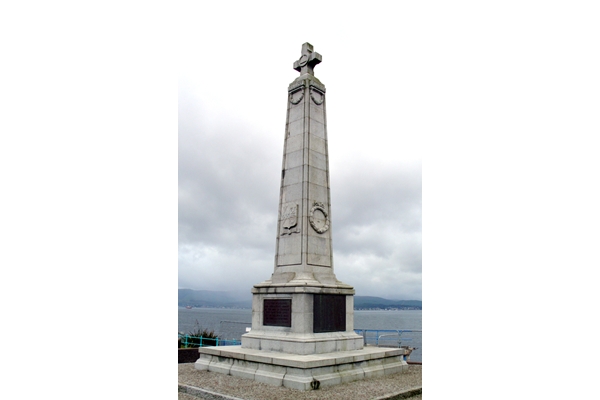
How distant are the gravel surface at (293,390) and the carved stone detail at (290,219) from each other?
14.3 feet

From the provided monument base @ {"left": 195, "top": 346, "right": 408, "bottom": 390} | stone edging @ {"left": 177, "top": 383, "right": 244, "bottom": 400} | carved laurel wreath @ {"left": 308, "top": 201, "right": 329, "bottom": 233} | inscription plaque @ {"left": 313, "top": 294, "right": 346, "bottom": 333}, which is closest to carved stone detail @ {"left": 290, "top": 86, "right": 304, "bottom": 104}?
carved laurel wreath @ {"left": 308, "top": 201, "right": 329, "bottom": 233}

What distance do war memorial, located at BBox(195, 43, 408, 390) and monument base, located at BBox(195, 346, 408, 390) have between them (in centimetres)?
2

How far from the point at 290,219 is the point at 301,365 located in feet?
15.0

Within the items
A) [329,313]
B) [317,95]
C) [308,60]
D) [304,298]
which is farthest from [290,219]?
[308,60]

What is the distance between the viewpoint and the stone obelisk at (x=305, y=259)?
39.5 feet

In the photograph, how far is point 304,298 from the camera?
1193 centimetres

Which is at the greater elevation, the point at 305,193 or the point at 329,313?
the point at 305,193

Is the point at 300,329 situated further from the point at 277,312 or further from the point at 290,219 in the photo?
the point at 290,219

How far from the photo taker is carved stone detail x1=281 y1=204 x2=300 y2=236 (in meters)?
13.3

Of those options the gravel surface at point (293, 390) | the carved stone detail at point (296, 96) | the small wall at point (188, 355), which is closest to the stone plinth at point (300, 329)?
the gravel surface at point (293, 390)

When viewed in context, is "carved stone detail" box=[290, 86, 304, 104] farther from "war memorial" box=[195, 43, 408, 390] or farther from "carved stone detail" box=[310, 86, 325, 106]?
"carved stone detail" box=[310, 86, 325, 106]
